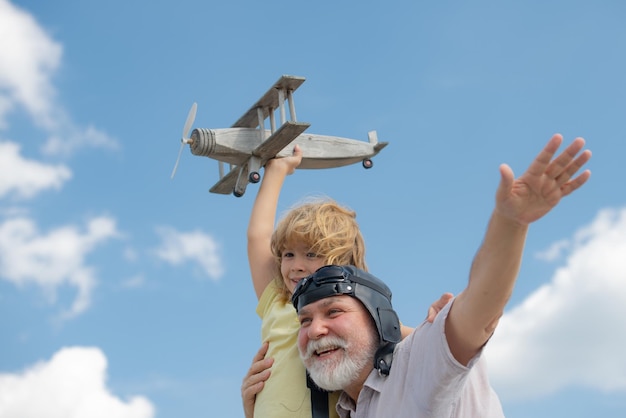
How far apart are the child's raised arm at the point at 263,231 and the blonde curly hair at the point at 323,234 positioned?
0.35 metres

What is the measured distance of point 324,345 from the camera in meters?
4.20

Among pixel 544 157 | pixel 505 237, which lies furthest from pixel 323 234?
pixel 544 157

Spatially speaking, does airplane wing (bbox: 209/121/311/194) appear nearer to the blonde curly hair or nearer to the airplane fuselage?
the airplane fuselage

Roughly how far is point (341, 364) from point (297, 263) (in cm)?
110

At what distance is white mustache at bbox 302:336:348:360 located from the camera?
13.7 ft

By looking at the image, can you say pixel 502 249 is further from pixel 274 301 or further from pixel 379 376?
pixel 274 301

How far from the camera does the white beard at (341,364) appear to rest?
4.14m

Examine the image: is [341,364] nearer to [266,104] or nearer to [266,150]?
[266,150]

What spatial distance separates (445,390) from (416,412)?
223 millimetres

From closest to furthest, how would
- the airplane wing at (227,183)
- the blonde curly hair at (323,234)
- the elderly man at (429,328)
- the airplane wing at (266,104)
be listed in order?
1. the elderly man at (429,328)
2. the blonde curly hair at (323,234)
3. the airplane wing at (227,183)
4. the airplane wing at (266,104)

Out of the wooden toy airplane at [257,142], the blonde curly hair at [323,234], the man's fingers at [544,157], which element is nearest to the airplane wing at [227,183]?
the wooden toy airplane at [257,142]

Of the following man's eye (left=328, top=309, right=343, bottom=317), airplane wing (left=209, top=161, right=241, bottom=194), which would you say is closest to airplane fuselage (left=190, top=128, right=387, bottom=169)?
airplane wing (left=209, top=161, right=241, bottom=194)

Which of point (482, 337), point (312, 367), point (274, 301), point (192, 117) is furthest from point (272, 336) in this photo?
point (192, 117)

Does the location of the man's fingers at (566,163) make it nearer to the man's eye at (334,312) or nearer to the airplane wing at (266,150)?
the man's eye at (334,312)
